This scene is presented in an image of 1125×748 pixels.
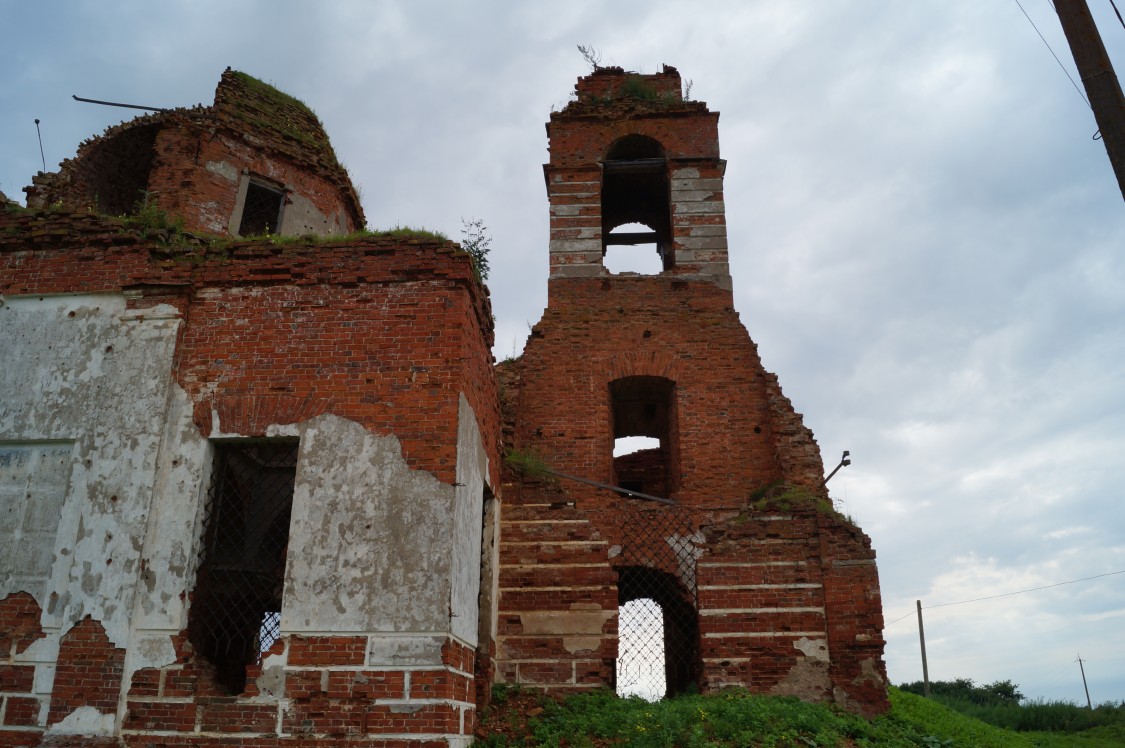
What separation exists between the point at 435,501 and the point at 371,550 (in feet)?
2.04

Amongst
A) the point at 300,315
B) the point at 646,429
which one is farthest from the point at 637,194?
the point at 300,315

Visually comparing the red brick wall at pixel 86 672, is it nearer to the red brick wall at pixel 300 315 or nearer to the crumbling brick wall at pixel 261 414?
the crumbling brick wall at pixel 261 414

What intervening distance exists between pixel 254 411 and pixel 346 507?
1.22 m

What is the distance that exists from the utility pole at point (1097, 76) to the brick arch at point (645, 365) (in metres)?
5.81

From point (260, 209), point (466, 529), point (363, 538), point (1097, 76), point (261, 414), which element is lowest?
point (363, 538)

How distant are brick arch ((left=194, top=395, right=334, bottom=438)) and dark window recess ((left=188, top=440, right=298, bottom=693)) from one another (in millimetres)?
181

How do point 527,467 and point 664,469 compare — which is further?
point 664,469

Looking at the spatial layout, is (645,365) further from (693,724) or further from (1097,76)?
(1097,76)

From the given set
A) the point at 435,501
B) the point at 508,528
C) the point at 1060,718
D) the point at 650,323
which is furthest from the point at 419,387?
the point at 1060,718

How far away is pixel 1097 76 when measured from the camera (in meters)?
6.52

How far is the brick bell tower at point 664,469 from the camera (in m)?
9.16

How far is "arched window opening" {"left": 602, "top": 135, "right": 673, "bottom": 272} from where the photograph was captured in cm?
1330

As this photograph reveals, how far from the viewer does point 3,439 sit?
7.21 meters

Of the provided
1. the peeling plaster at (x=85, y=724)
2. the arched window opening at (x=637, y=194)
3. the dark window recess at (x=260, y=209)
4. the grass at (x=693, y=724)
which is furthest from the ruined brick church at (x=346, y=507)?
the dark window recess at (x=260, y=209)
